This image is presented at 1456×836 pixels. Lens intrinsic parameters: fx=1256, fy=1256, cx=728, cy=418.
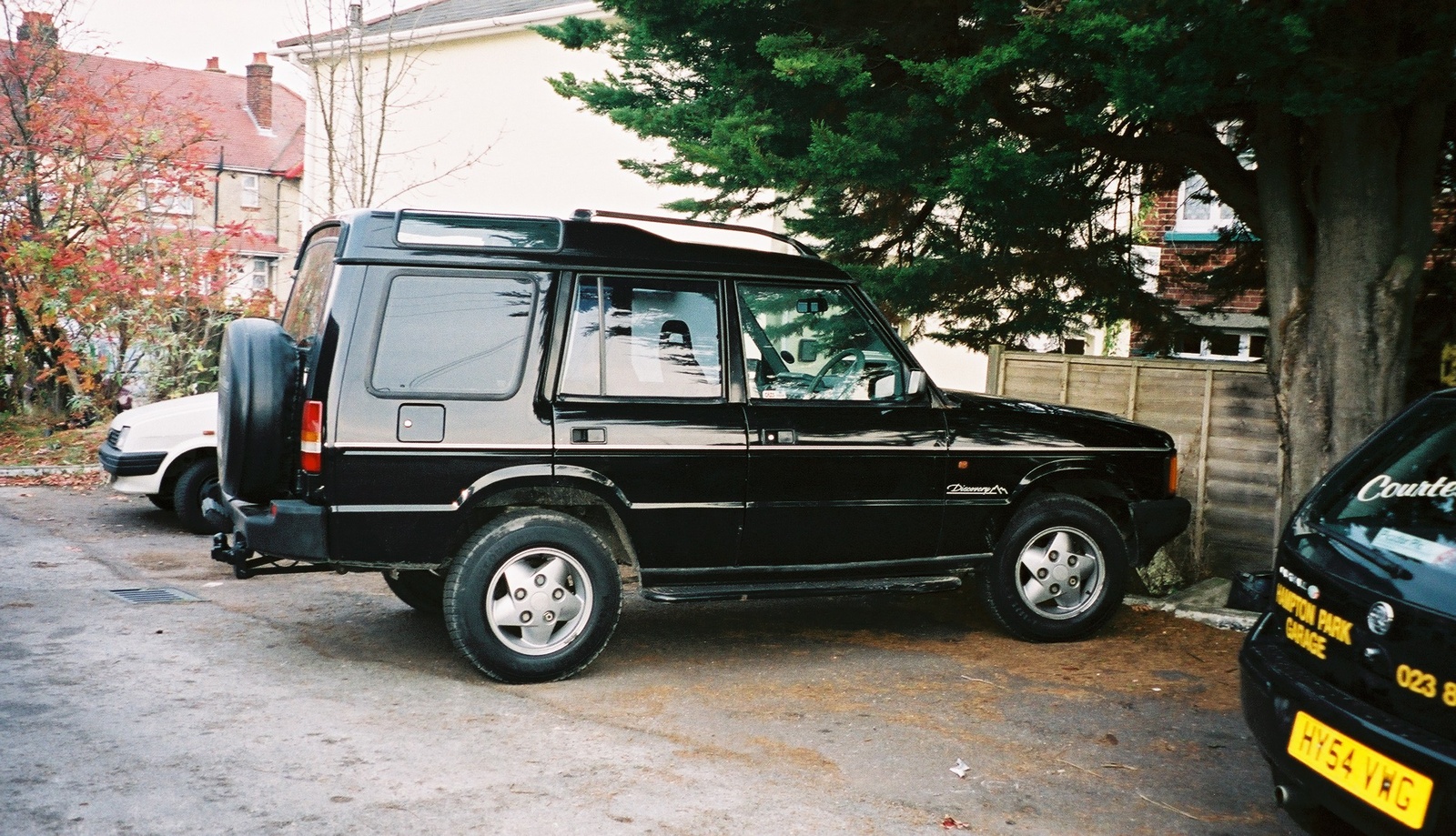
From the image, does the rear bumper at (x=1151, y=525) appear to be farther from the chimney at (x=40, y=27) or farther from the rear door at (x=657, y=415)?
the chimney at (x=40, y=27)

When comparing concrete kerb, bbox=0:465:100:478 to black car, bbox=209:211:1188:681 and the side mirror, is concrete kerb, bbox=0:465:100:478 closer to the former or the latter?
black car, bbox=209:211:1188:681

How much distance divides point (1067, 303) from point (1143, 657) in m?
3.33

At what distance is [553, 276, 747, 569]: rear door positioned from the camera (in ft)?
19.5

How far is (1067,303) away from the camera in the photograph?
9.38m

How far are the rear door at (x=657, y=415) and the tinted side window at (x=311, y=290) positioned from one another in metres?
1.14

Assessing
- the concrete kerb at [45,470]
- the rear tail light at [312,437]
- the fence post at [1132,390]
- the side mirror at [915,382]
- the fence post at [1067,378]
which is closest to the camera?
the rear tail light at [312,437]

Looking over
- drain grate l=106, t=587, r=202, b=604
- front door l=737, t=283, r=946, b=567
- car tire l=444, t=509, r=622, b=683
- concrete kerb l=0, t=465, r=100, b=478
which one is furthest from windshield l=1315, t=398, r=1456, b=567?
concrete kerb l=0, t=465, r=100, b=478

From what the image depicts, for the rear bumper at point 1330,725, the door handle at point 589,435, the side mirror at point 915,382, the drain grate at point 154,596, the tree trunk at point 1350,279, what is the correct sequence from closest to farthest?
the rear bumper at point 1330,725 → the door handle at point 589,435 → the side mirror at point 915,382 → the tree trunk at point 1350,279 → the drain grate at point 154,596

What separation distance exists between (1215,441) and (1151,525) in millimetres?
1872

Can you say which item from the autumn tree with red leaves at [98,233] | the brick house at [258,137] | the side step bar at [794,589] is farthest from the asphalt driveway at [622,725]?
the brick house at [258,137]

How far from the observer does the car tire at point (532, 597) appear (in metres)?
5.69

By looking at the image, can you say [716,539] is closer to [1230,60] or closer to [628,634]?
[628,634]

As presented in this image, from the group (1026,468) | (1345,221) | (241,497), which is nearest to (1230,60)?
(1345,221)

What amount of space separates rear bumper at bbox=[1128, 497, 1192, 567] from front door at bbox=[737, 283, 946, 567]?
4.24 feet
